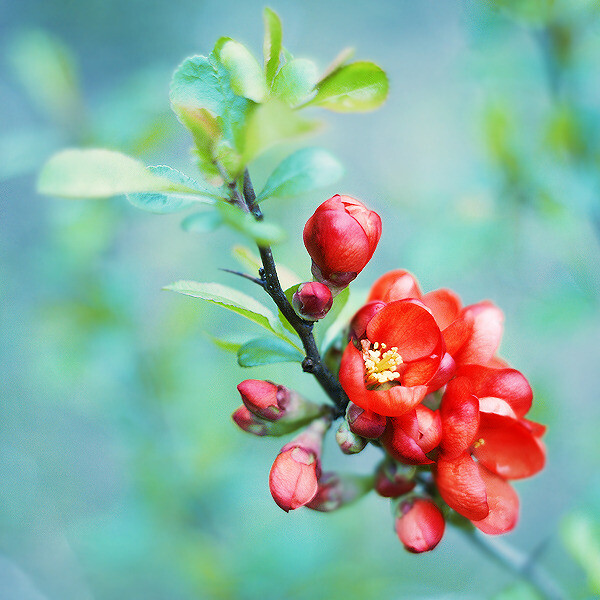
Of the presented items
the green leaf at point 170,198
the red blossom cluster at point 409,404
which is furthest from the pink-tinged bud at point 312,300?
the green leaf at point 170,198

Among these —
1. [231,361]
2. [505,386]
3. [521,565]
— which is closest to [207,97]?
[505,386]

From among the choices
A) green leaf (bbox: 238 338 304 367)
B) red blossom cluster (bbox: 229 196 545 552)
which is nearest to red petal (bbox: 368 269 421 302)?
red blossom cluster (bbox: 229 196 545 552)

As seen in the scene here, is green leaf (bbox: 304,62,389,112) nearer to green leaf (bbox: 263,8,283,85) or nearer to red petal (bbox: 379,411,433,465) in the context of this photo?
green leaf (bbox: 263,8,283,85)

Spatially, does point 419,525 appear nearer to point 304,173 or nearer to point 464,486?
point 464,486

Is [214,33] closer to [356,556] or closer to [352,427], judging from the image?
[356,556]

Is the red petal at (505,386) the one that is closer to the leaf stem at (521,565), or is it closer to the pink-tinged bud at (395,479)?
the pink-tinged bud at (395,479)

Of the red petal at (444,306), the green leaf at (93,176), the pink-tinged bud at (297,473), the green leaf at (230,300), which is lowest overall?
the pink-tinged bud at (297,473)
